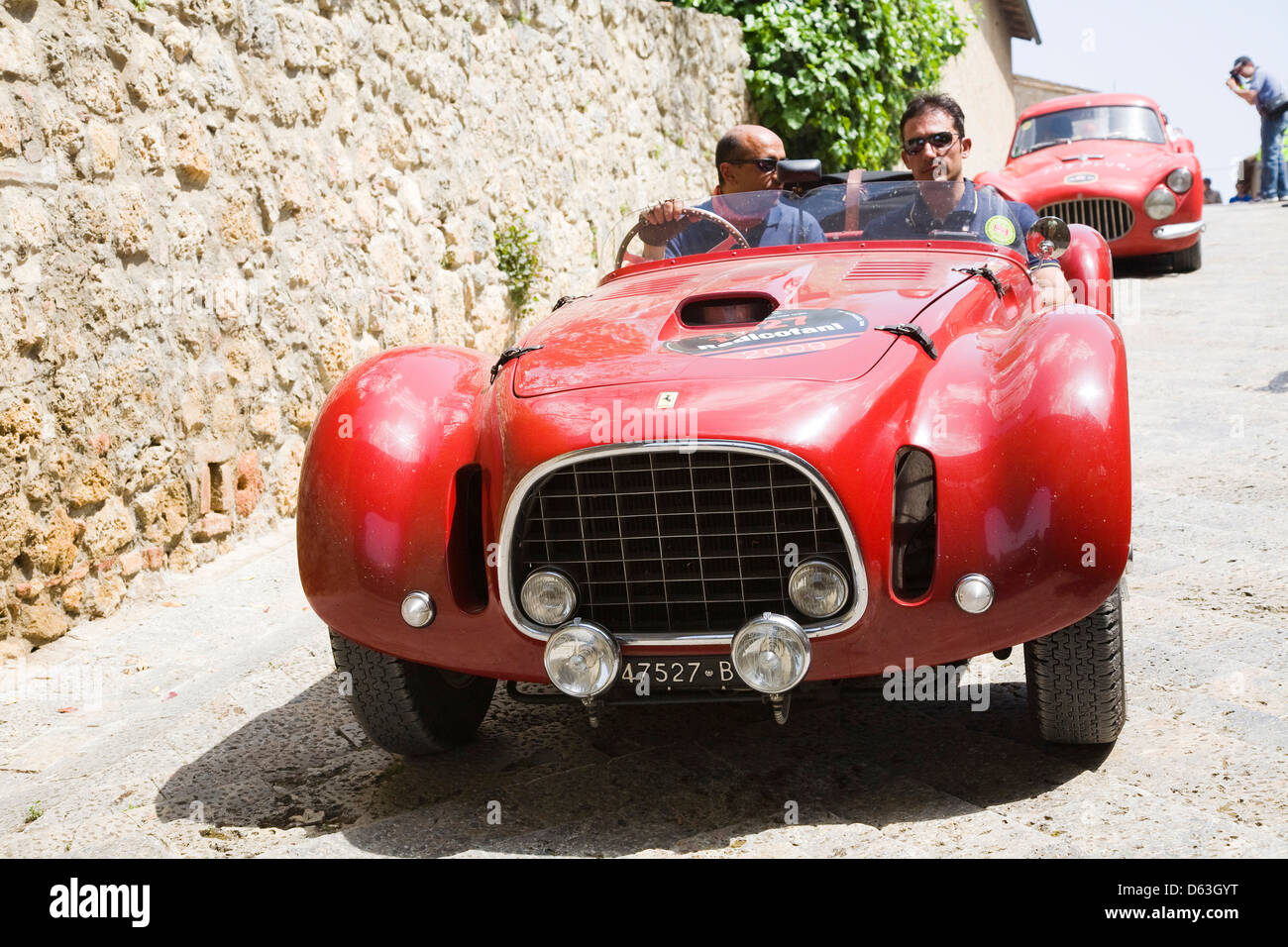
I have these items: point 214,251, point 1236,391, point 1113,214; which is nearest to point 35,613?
point 214,251

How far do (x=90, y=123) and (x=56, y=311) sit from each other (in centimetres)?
75

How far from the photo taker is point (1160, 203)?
10.4m

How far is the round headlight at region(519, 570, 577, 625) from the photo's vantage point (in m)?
2.96

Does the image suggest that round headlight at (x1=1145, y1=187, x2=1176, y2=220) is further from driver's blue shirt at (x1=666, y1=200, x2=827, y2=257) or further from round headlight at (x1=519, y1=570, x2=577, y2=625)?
round headlight at (x1=519, y1=570, x2=577, y2=625)

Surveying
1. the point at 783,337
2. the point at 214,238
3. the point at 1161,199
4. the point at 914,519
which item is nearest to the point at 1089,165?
the point at 1161,199

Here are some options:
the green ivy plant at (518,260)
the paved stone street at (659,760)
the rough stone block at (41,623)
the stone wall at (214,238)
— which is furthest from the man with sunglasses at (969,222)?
the green ivy plant at (518,260)

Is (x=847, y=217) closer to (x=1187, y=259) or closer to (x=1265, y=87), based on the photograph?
(x=1187, y=259)

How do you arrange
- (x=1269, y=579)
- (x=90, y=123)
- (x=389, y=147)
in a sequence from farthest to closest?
(x=389, y=147) → (x=90, y=123) → (x=1269, y=579)

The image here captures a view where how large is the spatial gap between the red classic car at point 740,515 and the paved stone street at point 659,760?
24 cm

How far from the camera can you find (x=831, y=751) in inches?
132

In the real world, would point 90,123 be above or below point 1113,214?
above

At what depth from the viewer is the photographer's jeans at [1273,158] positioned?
15500 millimetres

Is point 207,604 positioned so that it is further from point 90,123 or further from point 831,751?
point 831,751

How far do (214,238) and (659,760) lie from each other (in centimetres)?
325
